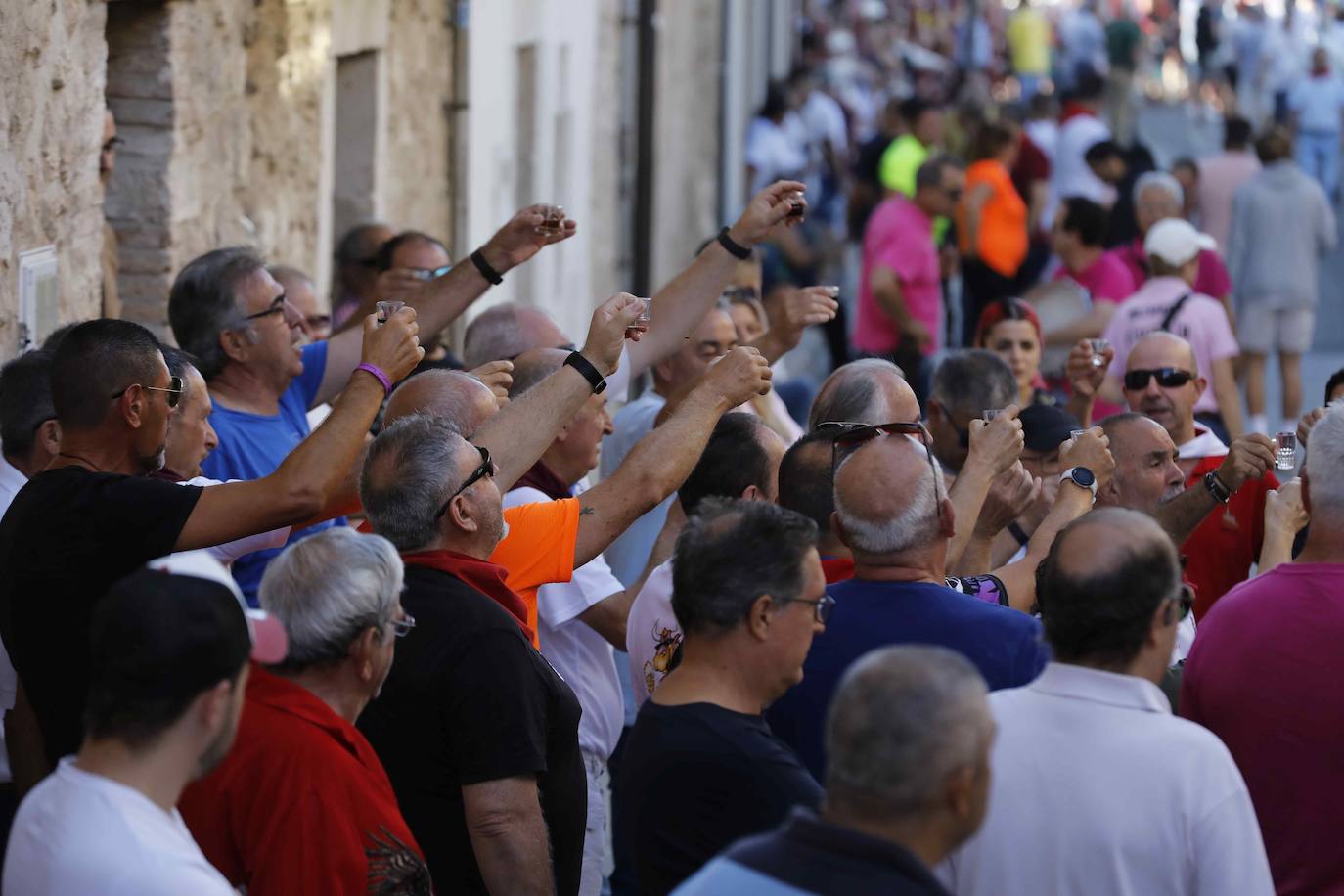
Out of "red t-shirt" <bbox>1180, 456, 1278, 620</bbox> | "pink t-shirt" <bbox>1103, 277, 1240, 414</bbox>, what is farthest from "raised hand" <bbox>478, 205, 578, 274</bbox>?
"pink t-shirt" <bbox>1103, 277, 1240, 414</bbox>

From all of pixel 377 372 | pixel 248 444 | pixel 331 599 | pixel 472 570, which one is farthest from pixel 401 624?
pixel 248 444

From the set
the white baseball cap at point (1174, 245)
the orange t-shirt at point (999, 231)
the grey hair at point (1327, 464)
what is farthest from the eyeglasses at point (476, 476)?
the orange t-shirt at point (999, 231)

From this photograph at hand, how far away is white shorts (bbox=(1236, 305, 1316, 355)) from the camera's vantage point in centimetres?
Result: 1228

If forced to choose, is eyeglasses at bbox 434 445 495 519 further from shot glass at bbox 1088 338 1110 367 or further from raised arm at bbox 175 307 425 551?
shot glass at bbox 1088 338 1110 367

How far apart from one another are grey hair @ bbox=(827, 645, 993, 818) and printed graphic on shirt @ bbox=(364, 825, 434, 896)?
957 millimetres

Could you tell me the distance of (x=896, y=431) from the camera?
3.77 meters

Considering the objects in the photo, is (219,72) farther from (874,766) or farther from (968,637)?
(874,766)

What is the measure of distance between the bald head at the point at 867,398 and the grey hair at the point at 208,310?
5.32 ft

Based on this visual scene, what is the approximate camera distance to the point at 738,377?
4.39 metres

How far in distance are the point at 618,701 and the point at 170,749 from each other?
223 centimetres

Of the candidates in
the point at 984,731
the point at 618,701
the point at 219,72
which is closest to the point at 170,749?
the point at 984,731

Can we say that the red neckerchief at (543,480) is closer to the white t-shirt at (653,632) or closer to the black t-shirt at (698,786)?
the white t-shirt at (653,632)

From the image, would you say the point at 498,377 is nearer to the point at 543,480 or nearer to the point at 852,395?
the point at 543,480

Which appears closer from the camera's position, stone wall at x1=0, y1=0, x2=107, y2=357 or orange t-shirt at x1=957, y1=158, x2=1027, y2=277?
stone wall at x1=0, y1=0, x2=107, y2=357
